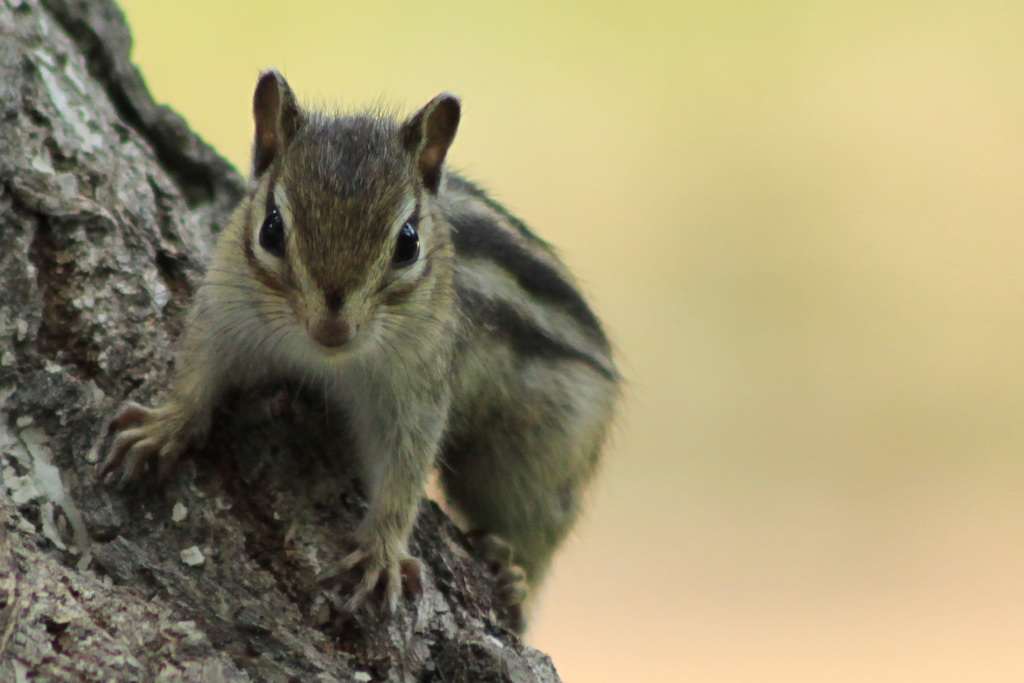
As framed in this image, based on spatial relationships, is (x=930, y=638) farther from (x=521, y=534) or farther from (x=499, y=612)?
(x=499, y=612)

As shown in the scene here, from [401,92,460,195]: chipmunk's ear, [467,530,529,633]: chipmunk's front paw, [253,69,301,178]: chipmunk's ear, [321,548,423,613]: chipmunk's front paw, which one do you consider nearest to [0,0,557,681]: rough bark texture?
[321,548,423,613]: chipmunk's front paw

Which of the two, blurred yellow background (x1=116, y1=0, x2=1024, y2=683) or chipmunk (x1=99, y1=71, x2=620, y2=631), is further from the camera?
blurred yellow background (x1=116, y1=0, x2=1024, y2=683)

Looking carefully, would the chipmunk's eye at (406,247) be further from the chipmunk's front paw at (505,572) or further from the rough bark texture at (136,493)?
the chipmunk's front paw at (505,572)

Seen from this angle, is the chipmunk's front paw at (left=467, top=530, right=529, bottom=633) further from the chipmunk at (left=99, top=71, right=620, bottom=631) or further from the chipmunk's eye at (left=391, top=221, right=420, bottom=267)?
the chipmunk's eye at (left=391, top=221, right=420, bottom=267)

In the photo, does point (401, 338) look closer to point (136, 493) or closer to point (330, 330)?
point (330, 330)

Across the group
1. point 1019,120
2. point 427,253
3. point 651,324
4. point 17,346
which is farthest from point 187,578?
point 1019,120

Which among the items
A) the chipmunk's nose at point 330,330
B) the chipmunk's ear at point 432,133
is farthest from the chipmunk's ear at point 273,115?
the chipmunk's nose at point 330,330

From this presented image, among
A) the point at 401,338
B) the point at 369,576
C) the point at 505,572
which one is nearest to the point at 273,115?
the point at 401,338
